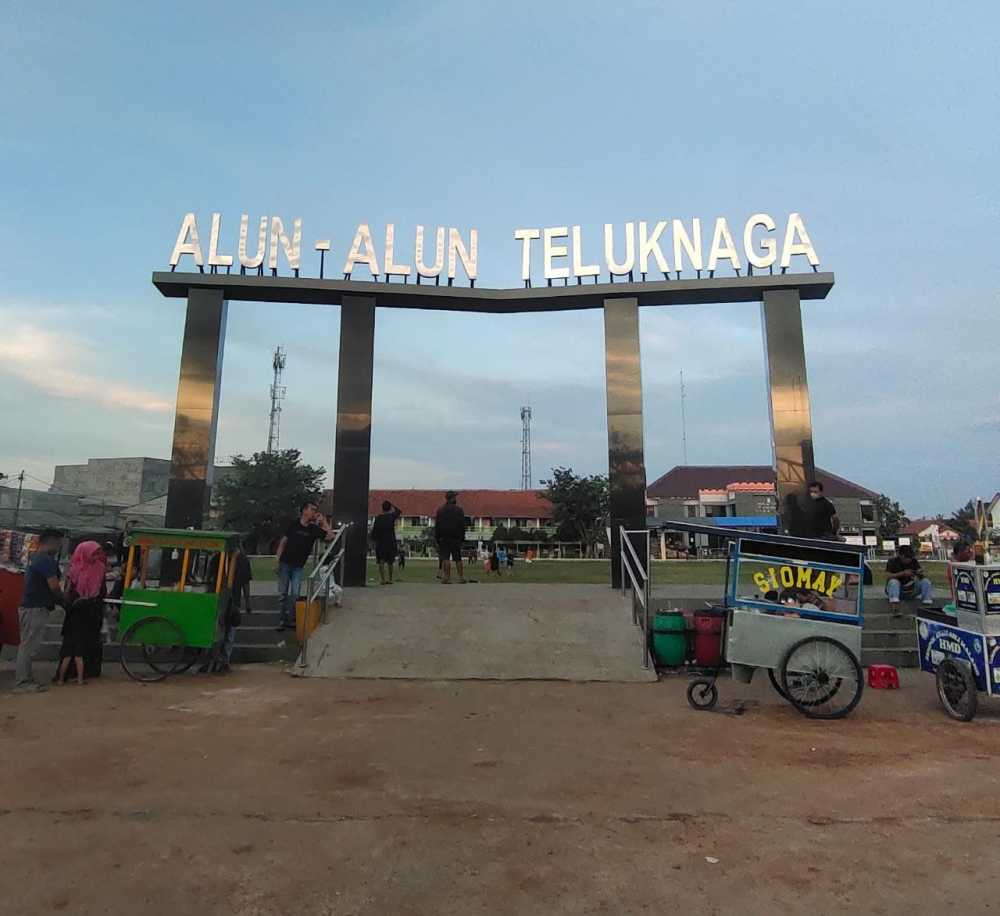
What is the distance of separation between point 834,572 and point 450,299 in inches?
380

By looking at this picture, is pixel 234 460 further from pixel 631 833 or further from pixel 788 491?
pixel 631 833

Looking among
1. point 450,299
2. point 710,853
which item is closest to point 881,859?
point 710,853

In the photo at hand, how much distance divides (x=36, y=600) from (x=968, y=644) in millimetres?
10141

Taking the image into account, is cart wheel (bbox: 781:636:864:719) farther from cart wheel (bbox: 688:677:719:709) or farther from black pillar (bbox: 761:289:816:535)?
black pillar (bbox: 761:289:816:535)

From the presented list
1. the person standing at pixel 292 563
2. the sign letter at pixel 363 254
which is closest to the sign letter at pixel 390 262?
the sign letter at pixel 363 254

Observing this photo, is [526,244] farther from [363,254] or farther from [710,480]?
[710,480]

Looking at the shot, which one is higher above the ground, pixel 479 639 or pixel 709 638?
pixel 709 638

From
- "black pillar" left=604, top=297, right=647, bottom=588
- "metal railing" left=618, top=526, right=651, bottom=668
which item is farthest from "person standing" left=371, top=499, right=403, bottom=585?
"metal railing" left=618, top=526, right=651, bottom=668

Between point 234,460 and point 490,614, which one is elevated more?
point 234,460

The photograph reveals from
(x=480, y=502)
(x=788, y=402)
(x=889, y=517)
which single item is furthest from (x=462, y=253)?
(x=889, y=517)

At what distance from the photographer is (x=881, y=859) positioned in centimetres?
346

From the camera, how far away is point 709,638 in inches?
335

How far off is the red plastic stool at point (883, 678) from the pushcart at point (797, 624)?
1.40m

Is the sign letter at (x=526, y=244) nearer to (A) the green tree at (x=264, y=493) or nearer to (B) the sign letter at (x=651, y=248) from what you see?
(B) the sign letter at (x=651, y=248)
